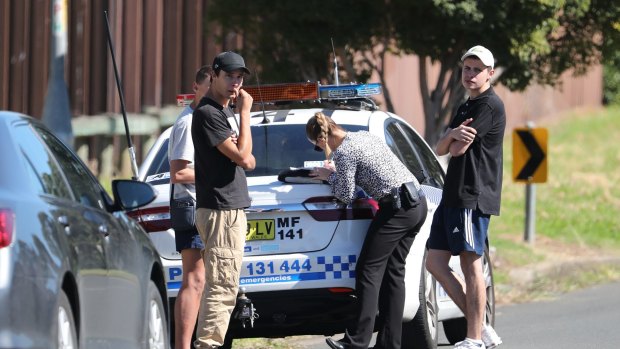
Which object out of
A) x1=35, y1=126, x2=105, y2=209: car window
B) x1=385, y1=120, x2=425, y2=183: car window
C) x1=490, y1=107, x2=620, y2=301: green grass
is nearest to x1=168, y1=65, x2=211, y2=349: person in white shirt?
x1=35, y1=126, x2=105, y2=209: car window

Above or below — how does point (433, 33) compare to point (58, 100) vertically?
above

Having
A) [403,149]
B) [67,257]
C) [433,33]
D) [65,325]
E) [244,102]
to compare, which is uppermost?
[433,33]

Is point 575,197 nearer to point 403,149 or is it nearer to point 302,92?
point 403,149

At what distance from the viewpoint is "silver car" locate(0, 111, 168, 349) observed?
4.62 metres

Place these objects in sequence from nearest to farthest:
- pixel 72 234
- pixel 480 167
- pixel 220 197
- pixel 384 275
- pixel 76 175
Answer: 1. pixel 72 234
2. pixel 76 175
3. pixel 220 197
4. pixel 384 275
5. pixel 480 167

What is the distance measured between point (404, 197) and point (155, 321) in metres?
1.95

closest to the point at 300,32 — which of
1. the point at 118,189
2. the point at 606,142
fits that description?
the point at 118,189

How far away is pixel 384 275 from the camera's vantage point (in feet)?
26.6

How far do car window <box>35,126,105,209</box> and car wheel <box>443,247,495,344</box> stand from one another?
3.40 metres

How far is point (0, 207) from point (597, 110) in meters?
45.5

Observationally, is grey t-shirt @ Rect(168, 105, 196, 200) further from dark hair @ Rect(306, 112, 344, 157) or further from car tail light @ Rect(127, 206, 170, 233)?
dark hair @ Rect(306, 112, 344, 157)

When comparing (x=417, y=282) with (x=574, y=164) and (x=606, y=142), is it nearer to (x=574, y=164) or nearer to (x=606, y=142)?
(x=574, y=164)

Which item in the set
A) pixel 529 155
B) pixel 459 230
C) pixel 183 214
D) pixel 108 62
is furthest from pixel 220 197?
pixel 108 62

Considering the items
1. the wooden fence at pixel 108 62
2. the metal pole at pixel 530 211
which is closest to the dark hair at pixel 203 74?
the metal pole at pixel 530 211
